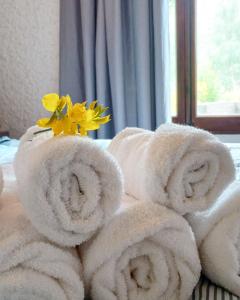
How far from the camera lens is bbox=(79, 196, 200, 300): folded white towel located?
0.47 metres

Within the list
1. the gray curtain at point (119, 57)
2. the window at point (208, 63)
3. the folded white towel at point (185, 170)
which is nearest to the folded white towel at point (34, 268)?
the folded white towel at point (185, 170)

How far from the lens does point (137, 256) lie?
50 centimetres

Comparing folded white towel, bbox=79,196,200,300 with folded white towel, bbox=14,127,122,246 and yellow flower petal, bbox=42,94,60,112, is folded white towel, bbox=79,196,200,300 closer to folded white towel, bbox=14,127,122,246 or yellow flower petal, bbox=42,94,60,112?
folded white towel, bbox=14,127,122,246

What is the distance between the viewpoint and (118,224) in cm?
49

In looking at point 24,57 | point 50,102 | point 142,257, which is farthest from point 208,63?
point 142,257

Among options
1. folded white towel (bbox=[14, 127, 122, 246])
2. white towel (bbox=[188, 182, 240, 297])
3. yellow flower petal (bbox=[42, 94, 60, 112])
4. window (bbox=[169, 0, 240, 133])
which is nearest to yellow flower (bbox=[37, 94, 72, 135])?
yellow flower petal (bbox=[42, 94, 60, 112])

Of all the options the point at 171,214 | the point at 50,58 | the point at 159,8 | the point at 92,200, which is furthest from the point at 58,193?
the point at 50,58

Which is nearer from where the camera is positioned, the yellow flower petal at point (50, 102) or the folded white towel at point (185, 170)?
the folded white towel at point (185, 170)

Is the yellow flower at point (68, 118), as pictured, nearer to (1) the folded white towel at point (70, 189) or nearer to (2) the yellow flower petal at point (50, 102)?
(2) the yellow flower petal at point (50, 102)

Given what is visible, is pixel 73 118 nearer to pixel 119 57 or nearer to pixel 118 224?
pixel 118 224

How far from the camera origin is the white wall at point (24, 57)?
2.45m

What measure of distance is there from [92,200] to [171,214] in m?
0.11

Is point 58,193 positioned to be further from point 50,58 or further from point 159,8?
point 50,58

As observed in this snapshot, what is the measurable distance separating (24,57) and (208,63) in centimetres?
128
